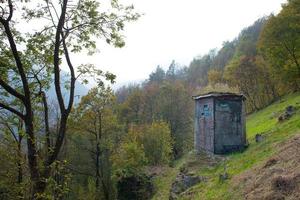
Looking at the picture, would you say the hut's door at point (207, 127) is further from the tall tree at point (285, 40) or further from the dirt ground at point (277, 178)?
the tall tree at point (285, 40)

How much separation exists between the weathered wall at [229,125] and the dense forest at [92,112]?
23.9 ft

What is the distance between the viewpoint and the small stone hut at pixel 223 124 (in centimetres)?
2650

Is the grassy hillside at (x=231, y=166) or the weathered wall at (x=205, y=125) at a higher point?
the weathered wall at (x=205, y=125)

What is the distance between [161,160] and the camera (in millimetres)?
44219

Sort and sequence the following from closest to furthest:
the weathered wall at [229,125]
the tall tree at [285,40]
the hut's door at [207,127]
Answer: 1. the weathered wall at [229,125]
2. the hut's door at [207,127]
3. the tall tree at [285,40]

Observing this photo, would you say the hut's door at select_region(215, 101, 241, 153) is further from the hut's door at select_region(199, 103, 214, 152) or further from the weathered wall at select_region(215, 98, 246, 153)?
the hut's door at select_region(199, 103, 214, 152)

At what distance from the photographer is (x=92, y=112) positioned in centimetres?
3703

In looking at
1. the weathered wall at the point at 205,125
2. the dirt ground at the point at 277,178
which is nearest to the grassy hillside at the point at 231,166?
the dirt ground at the point at 277,178

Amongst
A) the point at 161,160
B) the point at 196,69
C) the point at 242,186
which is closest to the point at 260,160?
the point at 242,186

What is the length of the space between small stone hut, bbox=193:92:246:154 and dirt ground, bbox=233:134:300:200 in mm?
7788

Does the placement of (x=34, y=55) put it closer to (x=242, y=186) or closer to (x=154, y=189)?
(x=242, y=186)

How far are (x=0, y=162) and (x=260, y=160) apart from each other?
15.3 m

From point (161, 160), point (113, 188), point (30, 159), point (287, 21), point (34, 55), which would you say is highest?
point (287, 21)

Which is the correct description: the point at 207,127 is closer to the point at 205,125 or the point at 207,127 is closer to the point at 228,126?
the point at 205,125
